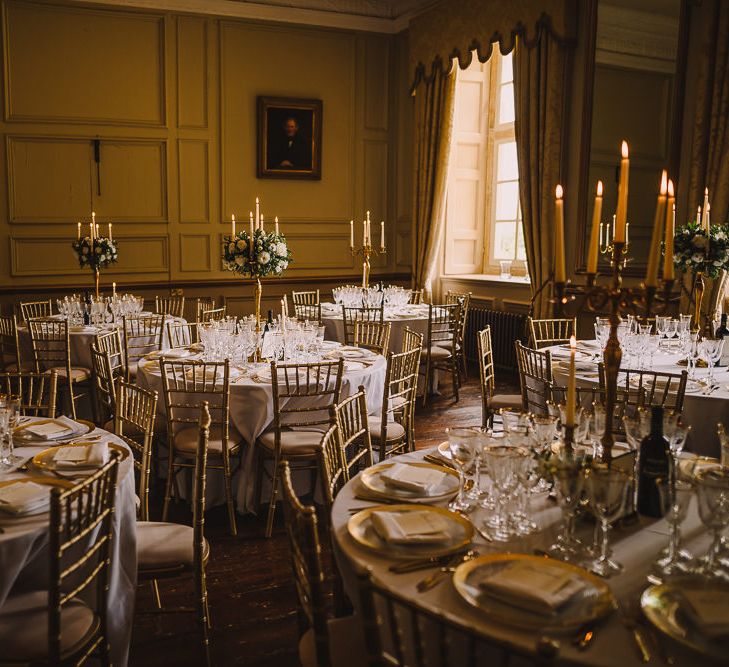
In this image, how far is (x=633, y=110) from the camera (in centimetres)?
649

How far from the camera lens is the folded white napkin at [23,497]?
2188mm

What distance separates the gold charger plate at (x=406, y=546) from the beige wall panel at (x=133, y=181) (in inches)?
282

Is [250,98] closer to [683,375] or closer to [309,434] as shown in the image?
[309,434]

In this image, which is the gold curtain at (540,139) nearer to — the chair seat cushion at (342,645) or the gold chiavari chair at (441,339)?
the gold chiavari chair at (441,339)


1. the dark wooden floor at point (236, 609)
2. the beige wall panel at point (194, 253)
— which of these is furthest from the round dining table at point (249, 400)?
the beige wall panel at point (194, 253)

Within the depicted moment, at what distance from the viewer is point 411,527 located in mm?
1946

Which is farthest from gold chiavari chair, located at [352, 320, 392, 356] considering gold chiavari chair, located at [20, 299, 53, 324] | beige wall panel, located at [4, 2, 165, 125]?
beige wall panel, located at [4, 2, 165, 125]

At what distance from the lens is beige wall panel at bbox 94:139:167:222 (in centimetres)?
834

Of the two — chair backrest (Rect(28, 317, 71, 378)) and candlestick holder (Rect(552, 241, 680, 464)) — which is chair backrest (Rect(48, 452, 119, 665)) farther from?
chair backrest (Rect(28, 317, 71, 378))

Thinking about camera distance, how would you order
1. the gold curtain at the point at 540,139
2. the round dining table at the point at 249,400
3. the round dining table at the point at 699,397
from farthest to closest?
1. the gold curtain at the point at 540,139
2. the round dining table at the point at 249,400
3. the round dining table at the point at 699,397

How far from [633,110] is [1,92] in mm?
6414

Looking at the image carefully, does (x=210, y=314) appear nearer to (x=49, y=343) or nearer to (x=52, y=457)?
(x=49, y=343)

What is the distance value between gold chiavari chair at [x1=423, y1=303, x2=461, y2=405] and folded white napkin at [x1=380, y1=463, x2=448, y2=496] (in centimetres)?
437

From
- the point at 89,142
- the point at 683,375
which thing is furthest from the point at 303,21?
the point at 683,375
